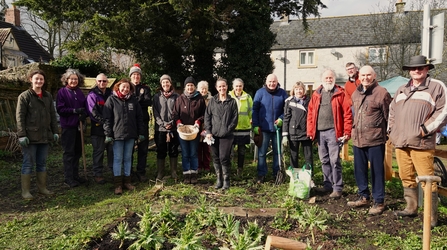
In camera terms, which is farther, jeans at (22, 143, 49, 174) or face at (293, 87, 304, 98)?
face at (293, 87, 304, 98)

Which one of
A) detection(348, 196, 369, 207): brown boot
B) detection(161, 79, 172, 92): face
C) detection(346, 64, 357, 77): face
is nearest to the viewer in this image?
detection(348, 196, 369, 207): brown boot

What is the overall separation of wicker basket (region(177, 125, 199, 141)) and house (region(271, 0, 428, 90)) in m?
23.8

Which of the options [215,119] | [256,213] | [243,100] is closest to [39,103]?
[215,119]

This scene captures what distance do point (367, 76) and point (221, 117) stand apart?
2.53m

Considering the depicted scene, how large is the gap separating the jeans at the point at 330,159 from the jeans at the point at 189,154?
2274 mm

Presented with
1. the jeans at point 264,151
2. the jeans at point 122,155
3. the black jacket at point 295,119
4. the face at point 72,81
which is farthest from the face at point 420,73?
the face at point 72,81

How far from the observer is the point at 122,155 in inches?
251

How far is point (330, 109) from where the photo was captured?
5.91 meters

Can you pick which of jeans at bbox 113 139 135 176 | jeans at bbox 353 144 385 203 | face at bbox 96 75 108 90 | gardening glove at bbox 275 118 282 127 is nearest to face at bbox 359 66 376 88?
jeans at bbox 353 144 385 203

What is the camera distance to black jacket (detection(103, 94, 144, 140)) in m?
6.26

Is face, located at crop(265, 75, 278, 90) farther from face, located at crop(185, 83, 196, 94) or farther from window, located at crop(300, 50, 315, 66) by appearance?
window, located at crop(300, 50, 315, 66)

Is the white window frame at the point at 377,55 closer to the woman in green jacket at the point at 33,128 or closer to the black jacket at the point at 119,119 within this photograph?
the black jacket at the point at 119,119

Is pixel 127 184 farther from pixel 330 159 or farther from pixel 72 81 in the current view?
pixel 330 159

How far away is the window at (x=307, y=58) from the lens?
102 ft
